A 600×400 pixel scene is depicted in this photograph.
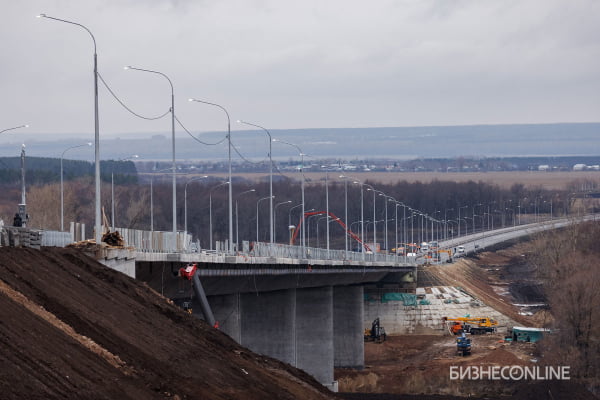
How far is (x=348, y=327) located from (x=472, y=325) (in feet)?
55.0

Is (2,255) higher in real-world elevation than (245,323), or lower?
higher

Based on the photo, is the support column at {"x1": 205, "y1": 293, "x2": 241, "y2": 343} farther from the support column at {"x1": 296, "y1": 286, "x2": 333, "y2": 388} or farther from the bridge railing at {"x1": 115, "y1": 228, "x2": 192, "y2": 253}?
the support column at {"x1": 296, "y1": 286, "x2": 333, "y2": 388}

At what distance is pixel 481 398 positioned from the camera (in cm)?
7919

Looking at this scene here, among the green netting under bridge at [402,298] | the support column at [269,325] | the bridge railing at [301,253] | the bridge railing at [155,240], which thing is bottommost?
the green netting under bridge at [402,298]

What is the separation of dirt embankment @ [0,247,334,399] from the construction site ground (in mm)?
35109

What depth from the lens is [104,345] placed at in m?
31.9

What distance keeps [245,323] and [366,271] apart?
24.4 meters

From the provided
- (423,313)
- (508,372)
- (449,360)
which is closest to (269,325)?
(508,372)

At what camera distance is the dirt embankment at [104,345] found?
1048 inches

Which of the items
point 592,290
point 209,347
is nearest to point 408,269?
point 592,290

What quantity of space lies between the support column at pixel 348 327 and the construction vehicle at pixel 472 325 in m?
10.2

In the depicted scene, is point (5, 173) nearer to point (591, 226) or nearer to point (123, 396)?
point (591, 226)

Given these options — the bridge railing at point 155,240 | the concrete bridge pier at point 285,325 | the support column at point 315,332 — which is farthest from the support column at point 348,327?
the bridge railing at point 155,240

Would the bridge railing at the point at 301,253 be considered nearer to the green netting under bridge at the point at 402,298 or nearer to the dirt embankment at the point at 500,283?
the green netting under bridge at the point at 402,298
